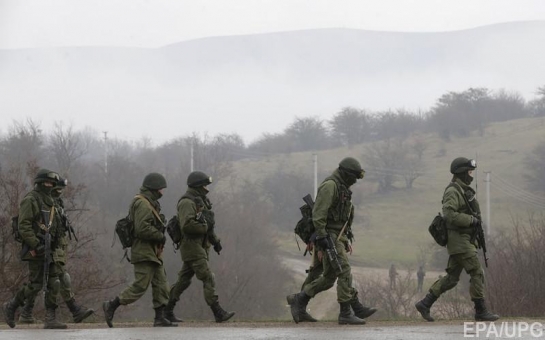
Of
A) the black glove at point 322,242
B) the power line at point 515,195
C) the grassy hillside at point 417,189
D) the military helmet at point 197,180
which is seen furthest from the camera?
the power line at point 515,195

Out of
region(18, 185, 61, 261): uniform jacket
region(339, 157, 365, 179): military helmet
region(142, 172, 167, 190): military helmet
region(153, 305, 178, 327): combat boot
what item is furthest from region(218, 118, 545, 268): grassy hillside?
region(18, 185, 61, 261): uniform jacket

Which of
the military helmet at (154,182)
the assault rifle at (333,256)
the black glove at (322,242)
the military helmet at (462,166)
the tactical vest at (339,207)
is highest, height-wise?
the military helmet at (462,166)

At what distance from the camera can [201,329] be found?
44.1 feet

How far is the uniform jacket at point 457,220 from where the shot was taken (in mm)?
13945

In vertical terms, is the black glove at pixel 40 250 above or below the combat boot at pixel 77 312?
above

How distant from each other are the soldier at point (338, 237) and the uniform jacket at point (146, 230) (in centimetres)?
184

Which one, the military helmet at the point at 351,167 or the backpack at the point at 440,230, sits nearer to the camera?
the military helmet at the point at 351,167

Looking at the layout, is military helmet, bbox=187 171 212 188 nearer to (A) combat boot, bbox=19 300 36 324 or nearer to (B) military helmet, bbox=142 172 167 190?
(B) military helmet, bbox=142 172 167 190

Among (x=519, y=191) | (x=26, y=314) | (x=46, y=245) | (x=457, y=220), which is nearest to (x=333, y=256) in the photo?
(x=457, y=220)

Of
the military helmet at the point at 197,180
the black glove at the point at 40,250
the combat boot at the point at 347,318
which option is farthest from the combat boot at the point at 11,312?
the combat boot at the point at 347,318

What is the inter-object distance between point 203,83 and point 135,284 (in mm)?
172677

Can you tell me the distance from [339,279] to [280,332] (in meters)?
1.27

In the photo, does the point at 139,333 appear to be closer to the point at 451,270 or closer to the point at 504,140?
the point at 451,270

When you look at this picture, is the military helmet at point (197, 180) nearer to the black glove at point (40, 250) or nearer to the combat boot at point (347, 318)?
the black glove at point (40, 250)
